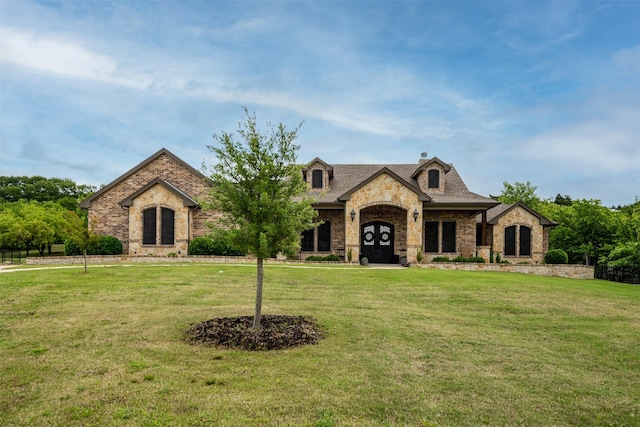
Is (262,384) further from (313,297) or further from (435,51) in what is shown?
(435,51)

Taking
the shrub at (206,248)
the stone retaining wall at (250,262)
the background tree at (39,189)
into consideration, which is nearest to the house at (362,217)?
the shrub at (206,248)

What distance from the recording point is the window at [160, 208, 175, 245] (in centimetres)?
2388

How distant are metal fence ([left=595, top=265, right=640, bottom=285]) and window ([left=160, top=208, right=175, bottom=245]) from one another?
26.4 meters

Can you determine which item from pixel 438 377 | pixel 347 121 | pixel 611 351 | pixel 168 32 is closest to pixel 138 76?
pixel 168 32

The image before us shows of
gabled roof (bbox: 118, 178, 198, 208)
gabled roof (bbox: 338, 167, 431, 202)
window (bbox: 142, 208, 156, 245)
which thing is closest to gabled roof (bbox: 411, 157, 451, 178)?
gabled roof (bbox: 338, 167, 431, 202)

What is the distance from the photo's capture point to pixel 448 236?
2520 cm

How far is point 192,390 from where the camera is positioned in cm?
509

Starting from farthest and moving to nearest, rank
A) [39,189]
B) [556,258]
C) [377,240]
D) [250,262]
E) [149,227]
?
[39,189], [377,240], [556,258], [149,227], [250,262]

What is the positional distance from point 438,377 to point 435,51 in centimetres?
1675

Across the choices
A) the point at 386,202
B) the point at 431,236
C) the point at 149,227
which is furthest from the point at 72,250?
the point at 431,236

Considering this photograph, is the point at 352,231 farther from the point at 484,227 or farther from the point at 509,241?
the point at 509,241

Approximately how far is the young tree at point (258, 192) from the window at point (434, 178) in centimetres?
1934

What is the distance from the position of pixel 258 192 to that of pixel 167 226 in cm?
1798

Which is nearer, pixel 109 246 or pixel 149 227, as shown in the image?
pixel 109 246
